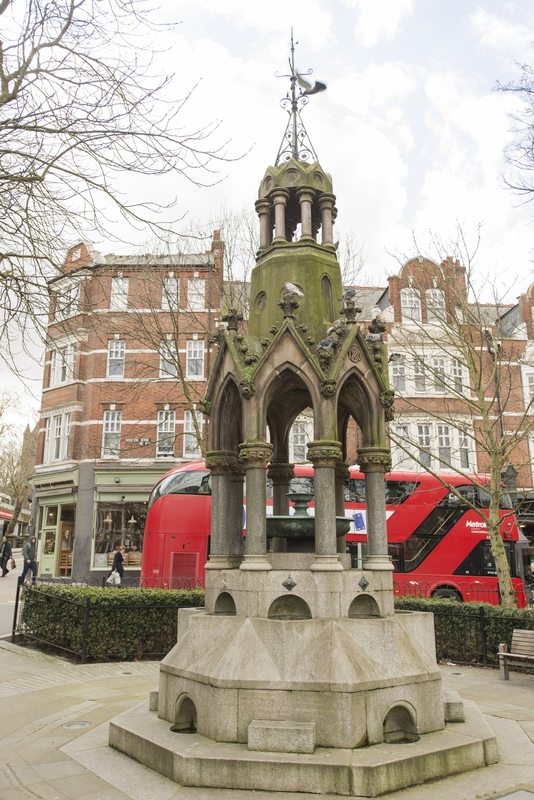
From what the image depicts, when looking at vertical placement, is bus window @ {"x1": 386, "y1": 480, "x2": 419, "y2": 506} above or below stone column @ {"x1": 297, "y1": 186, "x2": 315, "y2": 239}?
below

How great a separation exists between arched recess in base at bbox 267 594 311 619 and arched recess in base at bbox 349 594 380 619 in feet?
1.81

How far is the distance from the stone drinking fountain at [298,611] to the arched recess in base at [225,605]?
2cm

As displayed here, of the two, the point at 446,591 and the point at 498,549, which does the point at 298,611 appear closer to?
the point at 498,549

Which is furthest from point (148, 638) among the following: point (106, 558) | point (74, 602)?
point (106, 558)

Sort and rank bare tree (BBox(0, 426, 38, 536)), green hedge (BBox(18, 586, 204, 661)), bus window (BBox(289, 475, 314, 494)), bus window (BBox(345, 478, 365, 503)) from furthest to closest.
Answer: bare tree (BBox(0, 426, 38, 536))
bus window (BBox(345, 478, 365, 503))
bus window (BBox(289, 475, 314, 494))
green hedge (BBox(18, 586, 204, 661))

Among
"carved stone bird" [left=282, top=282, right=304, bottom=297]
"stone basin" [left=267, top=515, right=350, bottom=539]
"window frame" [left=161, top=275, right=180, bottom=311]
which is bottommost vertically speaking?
"stone basin" [left=267, top=515, right=350, bottom=539]

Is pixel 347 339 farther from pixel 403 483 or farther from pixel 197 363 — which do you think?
pixel 197 363

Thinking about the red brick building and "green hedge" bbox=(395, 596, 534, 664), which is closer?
"green hedge" bbox=(395, 596, 534, 664)

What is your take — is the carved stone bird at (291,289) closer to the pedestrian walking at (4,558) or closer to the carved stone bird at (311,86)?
A: the carved stone bird at (311,86)

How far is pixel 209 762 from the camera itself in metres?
5.13

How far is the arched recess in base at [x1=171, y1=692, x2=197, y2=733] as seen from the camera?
6.20m

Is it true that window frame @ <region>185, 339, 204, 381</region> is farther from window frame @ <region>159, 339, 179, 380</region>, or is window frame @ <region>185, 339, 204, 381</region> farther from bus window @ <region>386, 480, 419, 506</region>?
bus window @ <region>386, 480, 419, 506</region>

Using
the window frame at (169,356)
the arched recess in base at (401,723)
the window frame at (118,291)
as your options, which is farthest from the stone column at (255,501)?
the window frame at (169,356)

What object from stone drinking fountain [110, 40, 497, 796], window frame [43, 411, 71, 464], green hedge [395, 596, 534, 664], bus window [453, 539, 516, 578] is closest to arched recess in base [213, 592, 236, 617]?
stone drinking fountain [110, 40, 497, 796]
